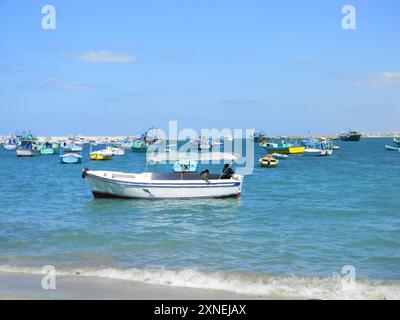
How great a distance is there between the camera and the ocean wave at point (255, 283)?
11422mm

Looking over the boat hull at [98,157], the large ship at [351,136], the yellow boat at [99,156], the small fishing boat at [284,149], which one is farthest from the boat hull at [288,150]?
the large ship at [351,136]

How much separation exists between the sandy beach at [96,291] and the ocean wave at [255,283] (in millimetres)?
414

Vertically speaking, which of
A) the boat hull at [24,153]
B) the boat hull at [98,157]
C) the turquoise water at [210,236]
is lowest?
the turquoise water at [210,236]

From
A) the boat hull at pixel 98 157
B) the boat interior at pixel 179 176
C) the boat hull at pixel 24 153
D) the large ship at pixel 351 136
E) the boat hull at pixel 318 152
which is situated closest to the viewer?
the boat interior at pixel 179 176

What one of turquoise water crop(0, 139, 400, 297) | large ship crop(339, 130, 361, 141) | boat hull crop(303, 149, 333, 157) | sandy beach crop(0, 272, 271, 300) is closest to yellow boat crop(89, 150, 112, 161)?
boat hull crop(303, 149, 333, 157)

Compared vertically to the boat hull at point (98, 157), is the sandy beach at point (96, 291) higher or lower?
lower

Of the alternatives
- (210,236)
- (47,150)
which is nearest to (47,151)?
(47,150)

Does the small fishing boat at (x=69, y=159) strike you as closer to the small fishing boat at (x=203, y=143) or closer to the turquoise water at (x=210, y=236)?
the turquoise water at (x=210, y=236)

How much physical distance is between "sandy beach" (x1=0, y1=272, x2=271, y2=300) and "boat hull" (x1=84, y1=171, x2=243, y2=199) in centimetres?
1509

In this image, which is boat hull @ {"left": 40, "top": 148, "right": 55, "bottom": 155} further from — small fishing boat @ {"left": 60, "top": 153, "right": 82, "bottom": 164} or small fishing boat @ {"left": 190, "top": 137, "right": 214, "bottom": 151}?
small fishing boat @ {"left": 190, "top": 137, "right": 214, "bottom": 151}

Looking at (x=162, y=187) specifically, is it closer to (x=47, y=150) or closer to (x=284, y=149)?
(x=284, y=149)

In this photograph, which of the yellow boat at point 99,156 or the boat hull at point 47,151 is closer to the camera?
the yellow boat at point 99,156
